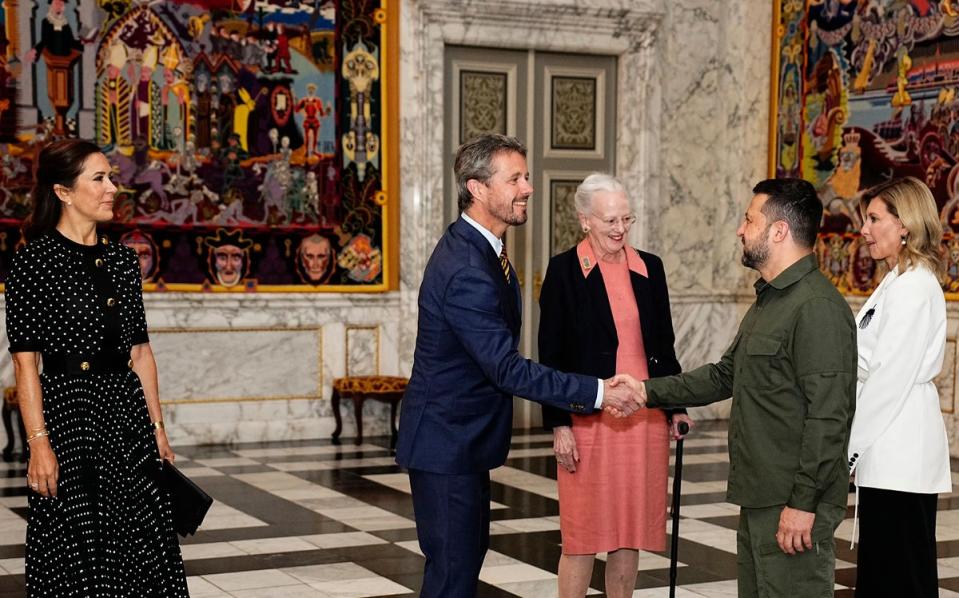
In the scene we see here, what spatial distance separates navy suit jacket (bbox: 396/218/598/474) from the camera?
11.2 ft

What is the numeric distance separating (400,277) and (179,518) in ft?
21.0

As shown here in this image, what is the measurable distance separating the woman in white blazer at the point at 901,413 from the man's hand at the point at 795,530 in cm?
69

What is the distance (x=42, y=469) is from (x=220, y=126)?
6366 millimetres

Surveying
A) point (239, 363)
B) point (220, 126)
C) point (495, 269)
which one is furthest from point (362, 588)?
point (220, 126)

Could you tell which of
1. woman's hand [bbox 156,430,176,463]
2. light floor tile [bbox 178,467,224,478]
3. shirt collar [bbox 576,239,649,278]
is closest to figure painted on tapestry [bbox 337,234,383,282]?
light floor tile [bbox 178,467,224,478]

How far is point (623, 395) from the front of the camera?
12.6 ft

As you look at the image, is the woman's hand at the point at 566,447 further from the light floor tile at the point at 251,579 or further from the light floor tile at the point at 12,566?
the light floor tile at the point at 12,566

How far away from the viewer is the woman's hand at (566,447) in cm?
421

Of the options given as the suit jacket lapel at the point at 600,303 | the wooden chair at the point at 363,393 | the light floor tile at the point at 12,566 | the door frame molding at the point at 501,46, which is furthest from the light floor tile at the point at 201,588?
the door frame molding at the point at 501,46

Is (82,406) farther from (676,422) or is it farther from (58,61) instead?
(58,61)

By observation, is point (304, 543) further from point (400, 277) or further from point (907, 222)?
point (400, 277)

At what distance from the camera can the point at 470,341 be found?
340cm

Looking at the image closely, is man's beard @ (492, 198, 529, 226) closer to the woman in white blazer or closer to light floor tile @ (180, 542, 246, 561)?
the woman in white blazer

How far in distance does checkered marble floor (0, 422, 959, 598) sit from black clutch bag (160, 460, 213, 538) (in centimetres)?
140
